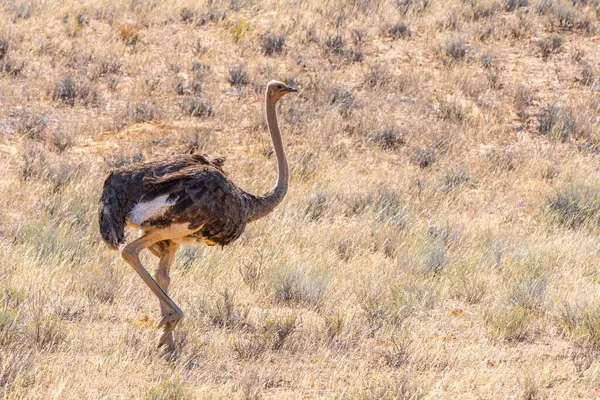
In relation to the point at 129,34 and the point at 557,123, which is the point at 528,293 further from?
the point at 129,34

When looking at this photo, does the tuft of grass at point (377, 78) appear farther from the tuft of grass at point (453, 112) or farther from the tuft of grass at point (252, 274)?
the tuft of grass at point (252, 274)

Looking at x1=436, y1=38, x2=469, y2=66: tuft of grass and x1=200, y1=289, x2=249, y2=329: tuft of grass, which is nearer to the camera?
x1=200, y1=289, x2=249, y2=329: tuft of grass

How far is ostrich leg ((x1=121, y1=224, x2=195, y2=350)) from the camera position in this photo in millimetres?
5980

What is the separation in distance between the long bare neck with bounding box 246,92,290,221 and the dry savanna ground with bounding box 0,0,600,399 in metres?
0.75

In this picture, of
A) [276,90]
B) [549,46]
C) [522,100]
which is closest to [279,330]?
[276,90]

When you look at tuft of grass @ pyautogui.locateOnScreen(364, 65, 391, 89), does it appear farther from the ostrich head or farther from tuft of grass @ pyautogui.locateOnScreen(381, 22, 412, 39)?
the ostrich head

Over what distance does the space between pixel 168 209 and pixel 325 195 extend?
16.0 feet

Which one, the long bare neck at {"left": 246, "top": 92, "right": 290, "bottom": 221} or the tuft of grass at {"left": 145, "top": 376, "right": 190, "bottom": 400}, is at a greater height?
the long bare neck at {"left": 246, "top": 92, "right": 290, "bottom": 221}

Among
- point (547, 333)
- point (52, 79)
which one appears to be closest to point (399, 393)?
point (547, 333)

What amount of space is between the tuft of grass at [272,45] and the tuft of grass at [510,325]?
9515 mm

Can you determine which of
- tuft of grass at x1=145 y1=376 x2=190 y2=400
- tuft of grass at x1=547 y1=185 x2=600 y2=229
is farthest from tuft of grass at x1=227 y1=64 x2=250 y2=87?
tuft of grass at x1=145 y1=376 x2=190 y2=400

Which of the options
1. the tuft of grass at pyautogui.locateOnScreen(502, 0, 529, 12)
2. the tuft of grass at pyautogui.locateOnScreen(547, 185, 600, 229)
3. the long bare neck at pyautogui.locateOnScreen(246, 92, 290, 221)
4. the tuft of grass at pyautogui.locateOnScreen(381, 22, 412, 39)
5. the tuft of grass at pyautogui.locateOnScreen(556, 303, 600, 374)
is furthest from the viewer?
the tuft of grass at pyautogui.locateOnScreen(502, 0, 529, 12)

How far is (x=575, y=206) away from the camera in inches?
425

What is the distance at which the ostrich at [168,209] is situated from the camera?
5934 millimetres
